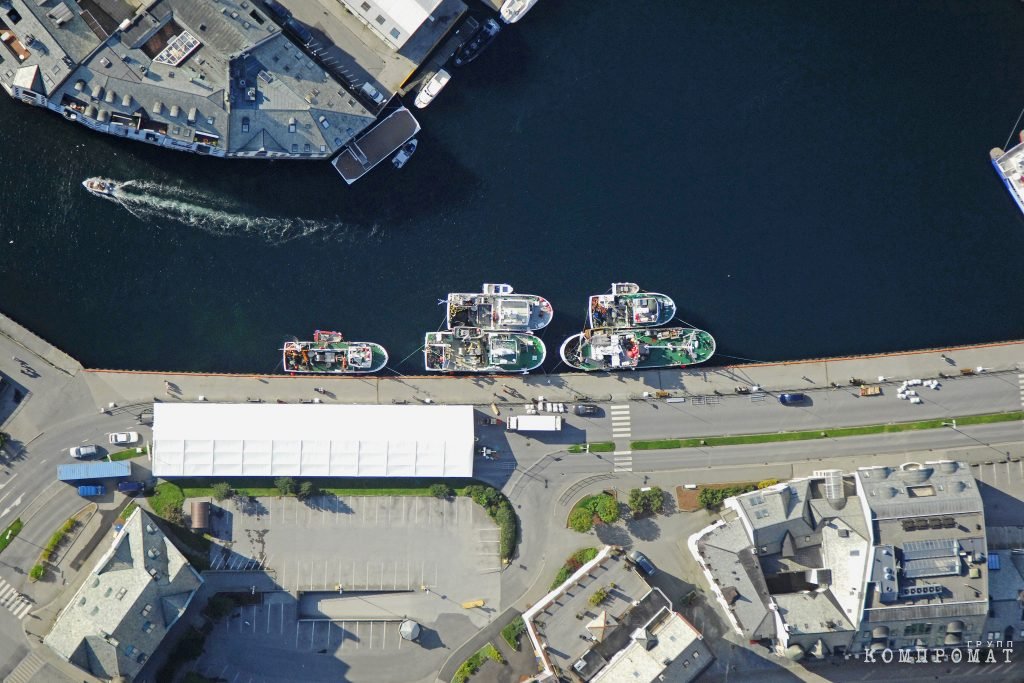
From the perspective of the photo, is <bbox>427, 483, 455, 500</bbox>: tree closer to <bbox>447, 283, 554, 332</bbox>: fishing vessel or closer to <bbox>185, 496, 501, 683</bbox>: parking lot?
<bbox>185, 496, 501, 683</bbox>: parking lot

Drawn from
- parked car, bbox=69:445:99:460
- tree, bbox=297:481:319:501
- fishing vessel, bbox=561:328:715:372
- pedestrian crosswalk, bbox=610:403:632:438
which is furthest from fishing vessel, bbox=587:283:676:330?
parked car, bbox=69:445:99:460

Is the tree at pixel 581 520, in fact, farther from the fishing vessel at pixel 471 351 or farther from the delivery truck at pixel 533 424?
the fishing vessel at pixel 471 351

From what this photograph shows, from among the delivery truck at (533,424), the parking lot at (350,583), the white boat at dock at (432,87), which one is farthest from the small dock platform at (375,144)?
the parking lot at (350,583)

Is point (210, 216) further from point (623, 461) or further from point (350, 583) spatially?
point (623, 461)

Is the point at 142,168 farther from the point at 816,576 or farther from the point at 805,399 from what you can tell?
the point at 816,576

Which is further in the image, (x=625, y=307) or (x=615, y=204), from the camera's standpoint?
(x=615, y=204)

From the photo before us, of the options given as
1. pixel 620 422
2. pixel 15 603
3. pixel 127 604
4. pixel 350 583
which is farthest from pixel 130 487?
pixel 620 422
